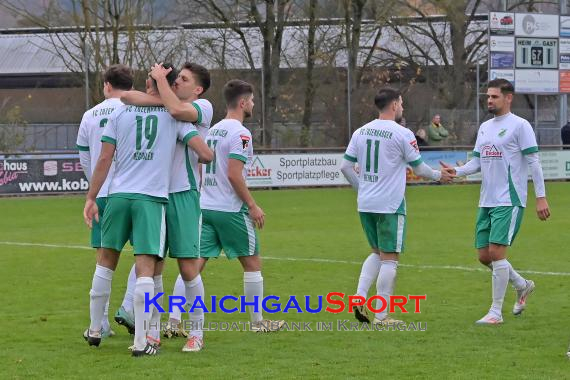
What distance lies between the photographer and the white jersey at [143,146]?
7508mm

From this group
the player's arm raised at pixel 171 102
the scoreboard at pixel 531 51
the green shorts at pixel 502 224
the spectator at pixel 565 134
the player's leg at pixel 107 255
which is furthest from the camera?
the scoreboard at pixel 531 51

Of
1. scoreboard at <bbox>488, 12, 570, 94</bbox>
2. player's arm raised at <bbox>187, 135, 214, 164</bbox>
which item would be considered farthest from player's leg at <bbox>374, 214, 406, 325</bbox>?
scoreboard at <bbox>488, 12, 570, 94</bbox>

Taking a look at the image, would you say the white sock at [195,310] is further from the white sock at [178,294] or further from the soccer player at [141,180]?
the white sock at [178,294]

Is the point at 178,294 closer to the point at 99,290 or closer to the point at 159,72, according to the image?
the point at 99,290

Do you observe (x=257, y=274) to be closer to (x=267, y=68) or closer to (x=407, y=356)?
(x=407, y=356)

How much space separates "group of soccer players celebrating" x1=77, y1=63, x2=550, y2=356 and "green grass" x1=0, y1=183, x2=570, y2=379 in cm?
34

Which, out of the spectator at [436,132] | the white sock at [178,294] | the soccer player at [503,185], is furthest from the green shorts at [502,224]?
the spectator at [436,132]

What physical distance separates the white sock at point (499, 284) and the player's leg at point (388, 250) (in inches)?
32.9

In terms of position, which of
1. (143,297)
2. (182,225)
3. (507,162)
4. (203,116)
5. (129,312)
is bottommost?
(129,312)

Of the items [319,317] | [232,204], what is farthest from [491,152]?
[232,204]

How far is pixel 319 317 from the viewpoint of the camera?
371 inches

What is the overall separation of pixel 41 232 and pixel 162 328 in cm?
1105

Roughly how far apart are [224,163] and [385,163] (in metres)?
1.34

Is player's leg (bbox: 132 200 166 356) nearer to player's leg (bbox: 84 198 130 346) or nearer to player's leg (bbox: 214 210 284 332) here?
player's leg (bbox: 84 198 130 346)
